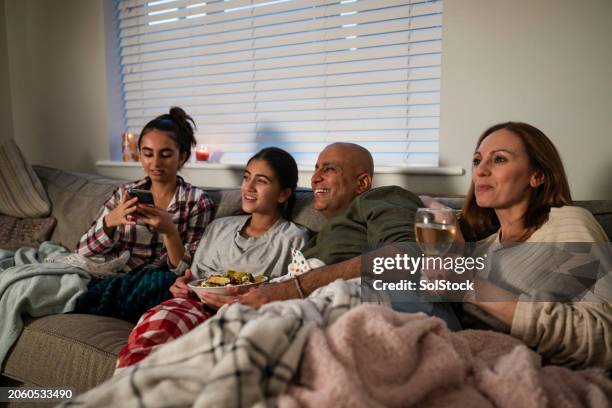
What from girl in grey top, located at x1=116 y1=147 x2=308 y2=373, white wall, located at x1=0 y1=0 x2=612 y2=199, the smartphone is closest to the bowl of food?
girl in grey top, located at x1=116 y1=147 x2=308 y2=373

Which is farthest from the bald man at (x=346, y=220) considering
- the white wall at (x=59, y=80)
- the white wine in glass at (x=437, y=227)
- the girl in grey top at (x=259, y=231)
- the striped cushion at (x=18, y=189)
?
the white wall at (x=59, y=80)

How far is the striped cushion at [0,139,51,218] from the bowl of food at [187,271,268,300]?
5.99 feet

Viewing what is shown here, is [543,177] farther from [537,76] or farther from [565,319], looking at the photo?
[537,76]

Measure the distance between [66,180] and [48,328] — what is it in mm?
1556

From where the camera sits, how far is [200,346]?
0.83 metres

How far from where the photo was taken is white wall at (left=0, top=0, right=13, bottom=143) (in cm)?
375

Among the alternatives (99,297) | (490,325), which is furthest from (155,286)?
(490,325)

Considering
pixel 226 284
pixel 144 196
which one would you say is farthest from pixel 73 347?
pixel 144 196

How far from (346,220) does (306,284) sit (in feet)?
1.06

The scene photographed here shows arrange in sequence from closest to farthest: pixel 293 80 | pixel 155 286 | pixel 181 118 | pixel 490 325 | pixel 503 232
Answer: pixel 490 325 < pixel 503 232 < pixel 155 286 < pixel 181 118 < pixel 293 80

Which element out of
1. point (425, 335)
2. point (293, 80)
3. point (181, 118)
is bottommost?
point (425, 335)

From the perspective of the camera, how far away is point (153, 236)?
2242 mm

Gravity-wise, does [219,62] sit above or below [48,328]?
above

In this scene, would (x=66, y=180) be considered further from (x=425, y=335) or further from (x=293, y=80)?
(x=425, y=335)
